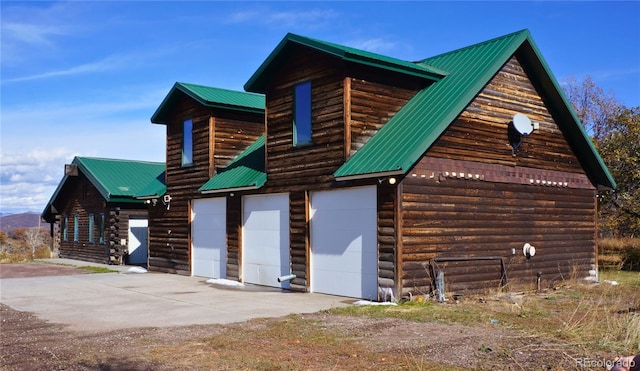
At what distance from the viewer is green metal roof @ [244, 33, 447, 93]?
597 inches

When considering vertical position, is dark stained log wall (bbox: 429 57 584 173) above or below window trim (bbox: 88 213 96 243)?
above

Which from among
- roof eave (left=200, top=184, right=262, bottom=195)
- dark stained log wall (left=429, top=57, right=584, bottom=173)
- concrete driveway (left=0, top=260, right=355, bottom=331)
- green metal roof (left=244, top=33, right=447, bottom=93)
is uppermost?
green metal roof (left=244, top=33, right=447, bottom=93)

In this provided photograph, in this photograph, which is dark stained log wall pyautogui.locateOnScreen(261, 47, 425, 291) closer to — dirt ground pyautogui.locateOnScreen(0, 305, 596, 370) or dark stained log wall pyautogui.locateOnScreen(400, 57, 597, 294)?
dark stained log wall pyautogui.locateOnScreen(400, 57, 597, 294)

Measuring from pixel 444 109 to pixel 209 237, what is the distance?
31.3 ft

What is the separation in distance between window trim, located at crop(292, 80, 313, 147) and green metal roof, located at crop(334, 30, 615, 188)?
1922 millimetres

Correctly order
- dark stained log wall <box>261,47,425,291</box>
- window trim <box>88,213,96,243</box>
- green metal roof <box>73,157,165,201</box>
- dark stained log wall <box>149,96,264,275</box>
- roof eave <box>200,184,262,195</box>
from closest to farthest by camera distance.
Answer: dark stained log wall <box>261,47,425,291</box>, roof eave <box>200,184,262,195</box>, dark stained log wall <box>149,96,264,275</box>, green metal roof <box>73,157,165,201</box>, window trim <box>88,213,96,243</box>

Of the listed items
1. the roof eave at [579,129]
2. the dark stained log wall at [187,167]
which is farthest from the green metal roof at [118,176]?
the roof eave at [579,129]

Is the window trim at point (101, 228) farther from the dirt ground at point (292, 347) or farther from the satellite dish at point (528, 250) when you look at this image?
the satellite dish at point (528, 250)

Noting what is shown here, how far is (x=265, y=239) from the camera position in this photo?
59.9 ft

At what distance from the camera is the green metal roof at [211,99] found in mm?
20938

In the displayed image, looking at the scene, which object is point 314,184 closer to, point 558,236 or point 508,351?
point 558,236

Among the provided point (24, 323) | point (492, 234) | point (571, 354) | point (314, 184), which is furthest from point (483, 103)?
point (24, 323)

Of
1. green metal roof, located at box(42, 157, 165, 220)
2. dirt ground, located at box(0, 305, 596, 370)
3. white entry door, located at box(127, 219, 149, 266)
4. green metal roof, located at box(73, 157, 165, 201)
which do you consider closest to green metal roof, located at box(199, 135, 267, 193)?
dirt ground, located at box(0, 305, 596, 370)

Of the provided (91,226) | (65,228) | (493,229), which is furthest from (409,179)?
(65,228)
